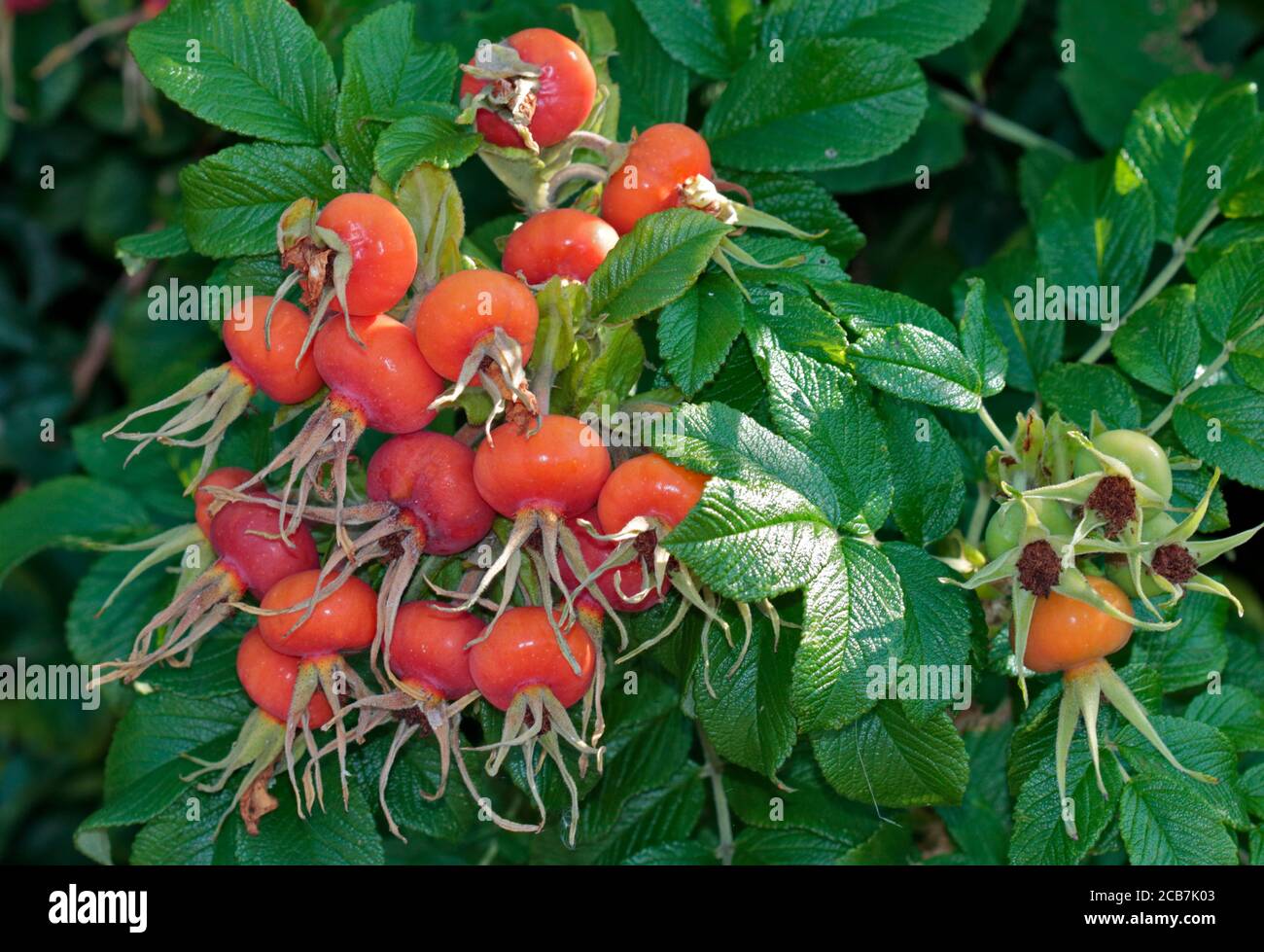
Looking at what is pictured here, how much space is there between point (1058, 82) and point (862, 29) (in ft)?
3.47

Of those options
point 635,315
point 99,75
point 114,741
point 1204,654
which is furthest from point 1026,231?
point 99,75

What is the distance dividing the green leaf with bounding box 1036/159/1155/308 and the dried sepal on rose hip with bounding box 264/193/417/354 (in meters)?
1.16

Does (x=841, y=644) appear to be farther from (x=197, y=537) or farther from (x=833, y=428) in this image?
(x=197, y=537)

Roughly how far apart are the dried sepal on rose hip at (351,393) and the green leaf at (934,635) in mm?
654

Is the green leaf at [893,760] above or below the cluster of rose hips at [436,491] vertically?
below

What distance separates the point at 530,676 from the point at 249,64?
1.02 m

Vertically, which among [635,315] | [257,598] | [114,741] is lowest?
[114,741]

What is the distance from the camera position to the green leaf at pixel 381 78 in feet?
6.08

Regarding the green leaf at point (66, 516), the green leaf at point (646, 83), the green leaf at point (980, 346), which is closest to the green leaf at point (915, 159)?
the green leaf at point (646, 83)

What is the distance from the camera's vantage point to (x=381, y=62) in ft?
6.28

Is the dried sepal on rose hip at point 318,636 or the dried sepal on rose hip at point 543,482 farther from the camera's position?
the dried sepal on rose hip at point 318,636

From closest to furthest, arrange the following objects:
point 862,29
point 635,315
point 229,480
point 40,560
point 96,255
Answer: point 635,315 → point 229,480 → point 862,29 → point 40,560 → point 96,255

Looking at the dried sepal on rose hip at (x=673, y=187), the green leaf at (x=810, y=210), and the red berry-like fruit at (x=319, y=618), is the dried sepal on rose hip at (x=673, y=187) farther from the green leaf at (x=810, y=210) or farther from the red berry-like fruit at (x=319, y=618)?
the red berry-like fruit at (x=319, y=618)

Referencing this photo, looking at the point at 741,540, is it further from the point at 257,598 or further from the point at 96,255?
the point at 96,255
